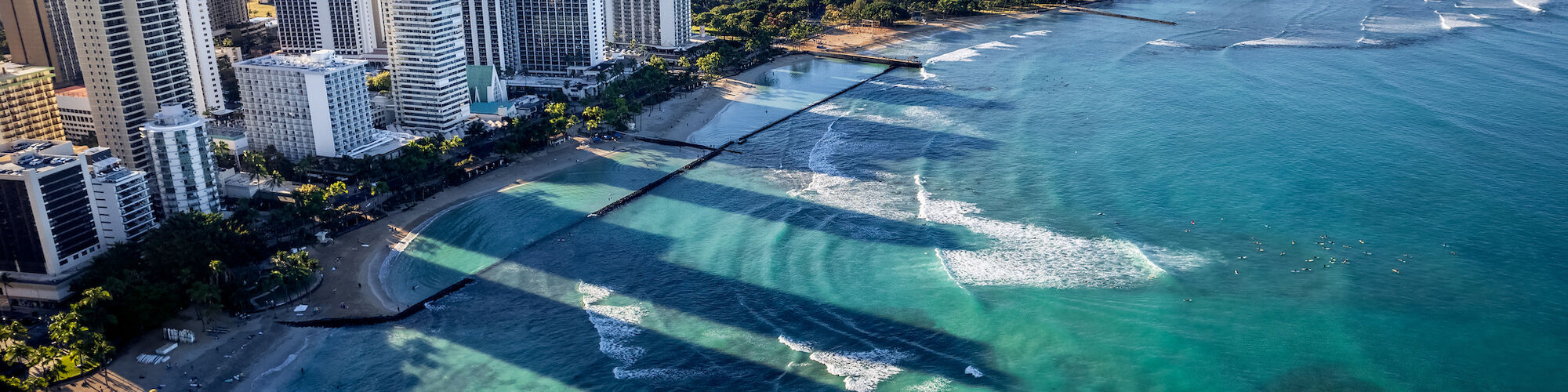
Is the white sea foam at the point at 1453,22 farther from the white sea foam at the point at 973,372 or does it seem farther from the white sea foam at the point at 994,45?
the white sea foam at the point at 973,372

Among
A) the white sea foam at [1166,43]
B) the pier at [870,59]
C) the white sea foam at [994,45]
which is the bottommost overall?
the pier at [870,59]

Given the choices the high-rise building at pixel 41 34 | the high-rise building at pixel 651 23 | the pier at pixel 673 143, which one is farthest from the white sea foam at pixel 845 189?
the high-rise building at pixel 41 34

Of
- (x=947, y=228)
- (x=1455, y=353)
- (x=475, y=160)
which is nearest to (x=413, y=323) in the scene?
(x=475, y=160)

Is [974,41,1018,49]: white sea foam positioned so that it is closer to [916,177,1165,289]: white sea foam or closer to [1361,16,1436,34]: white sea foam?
[1361,16,1436,34]: white sea foam

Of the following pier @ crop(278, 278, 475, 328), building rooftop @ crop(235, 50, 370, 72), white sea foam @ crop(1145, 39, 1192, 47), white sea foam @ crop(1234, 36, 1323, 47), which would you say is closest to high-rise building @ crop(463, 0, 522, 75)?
building rooftop @ crop(235, 50, 370, 72)

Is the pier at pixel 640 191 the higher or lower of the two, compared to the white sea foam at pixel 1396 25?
lower

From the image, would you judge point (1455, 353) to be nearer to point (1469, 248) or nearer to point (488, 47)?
point (1469, 248)
